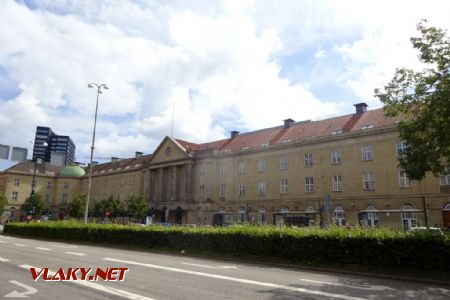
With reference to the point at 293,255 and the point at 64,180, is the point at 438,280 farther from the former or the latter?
the point at 64,180

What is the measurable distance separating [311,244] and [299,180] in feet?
121

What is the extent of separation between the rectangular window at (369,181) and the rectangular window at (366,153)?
1.79 metres

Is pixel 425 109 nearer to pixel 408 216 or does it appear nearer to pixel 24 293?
pixel 24 293

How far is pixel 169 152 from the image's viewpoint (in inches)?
2869

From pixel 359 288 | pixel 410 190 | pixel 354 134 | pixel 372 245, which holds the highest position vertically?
pixel 354 134

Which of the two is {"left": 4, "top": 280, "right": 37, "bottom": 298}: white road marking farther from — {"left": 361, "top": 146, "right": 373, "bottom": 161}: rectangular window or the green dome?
the green dome

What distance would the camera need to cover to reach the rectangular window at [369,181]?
45625 millimetres

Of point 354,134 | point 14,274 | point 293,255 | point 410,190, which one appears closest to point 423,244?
point 293,255

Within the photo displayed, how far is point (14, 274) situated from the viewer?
492 inches

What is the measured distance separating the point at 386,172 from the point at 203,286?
38602 mm

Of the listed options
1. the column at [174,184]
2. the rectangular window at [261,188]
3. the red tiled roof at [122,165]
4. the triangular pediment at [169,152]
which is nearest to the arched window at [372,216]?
the rectangular window at [261,188]

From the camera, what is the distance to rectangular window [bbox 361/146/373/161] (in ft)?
152

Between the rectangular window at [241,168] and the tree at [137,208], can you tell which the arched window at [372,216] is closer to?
the rectangular window at [241,168]

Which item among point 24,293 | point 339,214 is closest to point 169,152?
point 339,214
